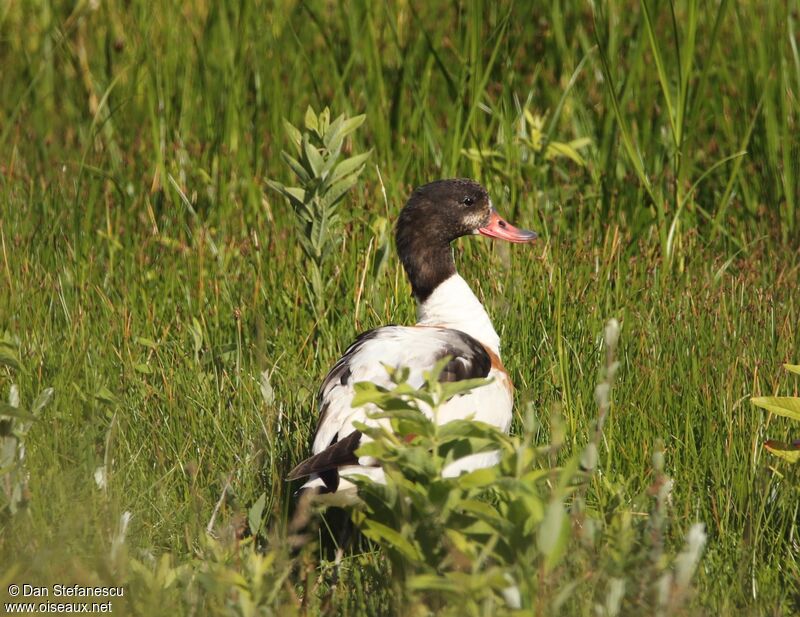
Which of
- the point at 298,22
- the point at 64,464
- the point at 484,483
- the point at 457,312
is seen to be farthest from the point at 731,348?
the point at 298,22

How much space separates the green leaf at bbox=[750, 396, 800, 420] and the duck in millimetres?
806

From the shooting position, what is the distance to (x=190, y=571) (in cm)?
279

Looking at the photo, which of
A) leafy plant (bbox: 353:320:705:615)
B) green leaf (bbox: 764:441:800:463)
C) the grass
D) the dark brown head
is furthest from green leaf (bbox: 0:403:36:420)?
green leaf (bbox: 764:441:800:463)

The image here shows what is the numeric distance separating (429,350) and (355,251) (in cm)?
128

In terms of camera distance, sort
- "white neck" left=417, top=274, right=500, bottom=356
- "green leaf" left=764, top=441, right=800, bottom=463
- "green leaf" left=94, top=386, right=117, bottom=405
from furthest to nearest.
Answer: "white neck" left=417, top=274, right=500, bottom=356, "green leaf" left=94, top=386, right=117, bottom=405, "green leaf" left=764, top=441, right=800, bottom=463

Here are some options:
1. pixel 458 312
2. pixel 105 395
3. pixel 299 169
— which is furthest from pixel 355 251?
pixel 105 395

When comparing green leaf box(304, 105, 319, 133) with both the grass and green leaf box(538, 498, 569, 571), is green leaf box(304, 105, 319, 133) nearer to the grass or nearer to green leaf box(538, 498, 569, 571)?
the grass

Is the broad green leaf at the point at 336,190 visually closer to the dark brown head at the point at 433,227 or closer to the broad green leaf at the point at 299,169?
the broad green leaf at the point at 299,169

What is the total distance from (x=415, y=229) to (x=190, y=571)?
181cm

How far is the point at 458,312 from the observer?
13.4 ft

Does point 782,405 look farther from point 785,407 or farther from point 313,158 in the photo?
point 313,158

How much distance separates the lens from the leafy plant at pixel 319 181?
406 centimetres

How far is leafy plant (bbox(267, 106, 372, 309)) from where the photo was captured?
4.06m

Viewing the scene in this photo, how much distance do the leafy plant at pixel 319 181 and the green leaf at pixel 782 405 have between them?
1.69 metres
